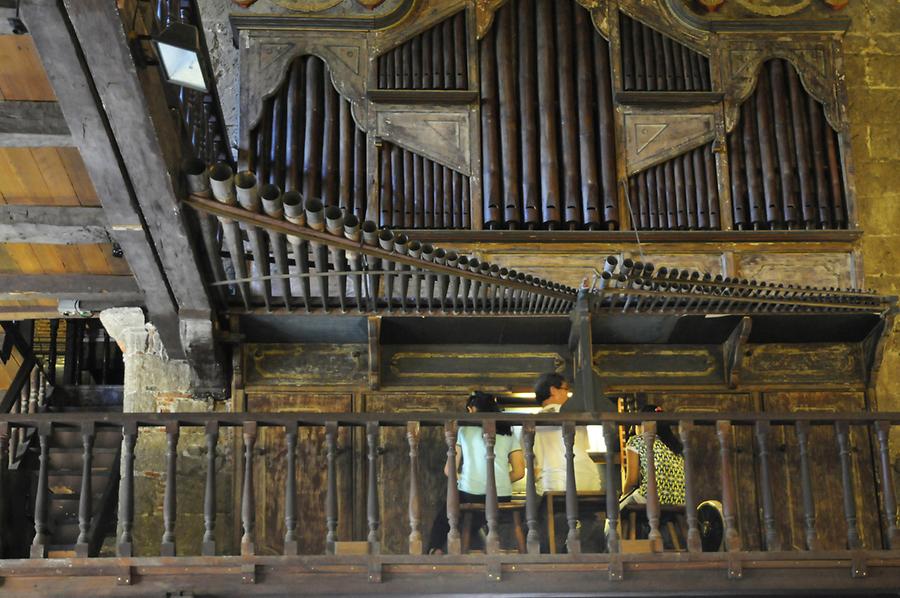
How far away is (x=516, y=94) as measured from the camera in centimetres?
1051

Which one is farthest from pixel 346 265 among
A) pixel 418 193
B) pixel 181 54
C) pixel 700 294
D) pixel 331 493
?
pixel 700 294

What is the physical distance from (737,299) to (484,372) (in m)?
2.01

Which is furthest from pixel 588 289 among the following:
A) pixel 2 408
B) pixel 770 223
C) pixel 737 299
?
pixel 2 408

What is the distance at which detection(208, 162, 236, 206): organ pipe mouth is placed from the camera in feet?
25.9

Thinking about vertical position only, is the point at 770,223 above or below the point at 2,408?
above

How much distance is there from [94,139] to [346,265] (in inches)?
81.3

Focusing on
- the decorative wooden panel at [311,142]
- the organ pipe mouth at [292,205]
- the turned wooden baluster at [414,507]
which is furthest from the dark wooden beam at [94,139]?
the turned wooden baluster at [414,507]

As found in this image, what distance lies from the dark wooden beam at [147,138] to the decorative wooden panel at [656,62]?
3.87 metres

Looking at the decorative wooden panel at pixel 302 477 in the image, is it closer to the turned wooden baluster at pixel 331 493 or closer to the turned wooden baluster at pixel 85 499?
the turned wooden baluster at pixel 331 493

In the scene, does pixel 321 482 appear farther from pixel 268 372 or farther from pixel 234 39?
pixel 234 39

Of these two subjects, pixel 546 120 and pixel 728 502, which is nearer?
pixel 728 502

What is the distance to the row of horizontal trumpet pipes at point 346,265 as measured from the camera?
8055 millimetres

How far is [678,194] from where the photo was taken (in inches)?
405

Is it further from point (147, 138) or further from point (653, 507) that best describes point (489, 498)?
point (147, 138)
